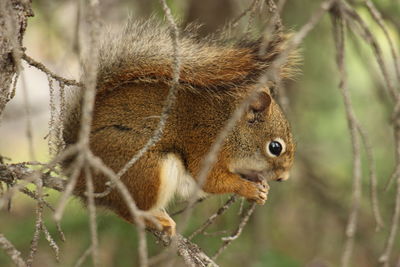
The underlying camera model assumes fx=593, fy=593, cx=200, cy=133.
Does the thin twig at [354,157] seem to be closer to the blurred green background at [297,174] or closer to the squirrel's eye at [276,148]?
the squirrel's eye at [276,148]

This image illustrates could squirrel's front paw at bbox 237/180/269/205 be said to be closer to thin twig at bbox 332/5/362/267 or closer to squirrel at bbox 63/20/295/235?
squirrel at bbox 63/20/295/235

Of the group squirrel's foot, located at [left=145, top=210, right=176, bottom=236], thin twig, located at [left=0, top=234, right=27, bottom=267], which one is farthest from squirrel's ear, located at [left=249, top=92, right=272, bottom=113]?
thin twig, located at [left=0, top=234, right=27, bottom=267]

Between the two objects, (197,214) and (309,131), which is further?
(309,131)

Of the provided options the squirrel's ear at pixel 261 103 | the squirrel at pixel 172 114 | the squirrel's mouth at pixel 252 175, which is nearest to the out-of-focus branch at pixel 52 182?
the squirrel at pixel 172 114

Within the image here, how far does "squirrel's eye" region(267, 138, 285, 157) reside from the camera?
2.30 m

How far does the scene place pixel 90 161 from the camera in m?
0.97

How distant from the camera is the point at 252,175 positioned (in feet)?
7.48

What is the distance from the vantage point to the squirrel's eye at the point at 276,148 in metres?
2.30

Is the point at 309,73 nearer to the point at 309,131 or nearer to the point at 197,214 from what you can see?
the point at 309,131

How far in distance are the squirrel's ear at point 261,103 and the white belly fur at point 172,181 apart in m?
0.37

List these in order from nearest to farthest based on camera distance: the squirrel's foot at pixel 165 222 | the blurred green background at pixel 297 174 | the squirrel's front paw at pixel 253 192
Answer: the squirrel's foot at pixel 165 222 → the squirrel's front paw at pixel 253 192 → the blurred green background at pixel 297 174

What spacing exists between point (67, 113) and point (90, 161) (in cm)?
108

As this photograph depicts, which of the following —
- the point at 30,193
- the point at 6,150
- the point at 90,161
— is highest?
the point at 6,150

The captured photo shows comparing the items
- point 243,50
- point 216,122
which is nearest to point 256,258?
point 216,122
